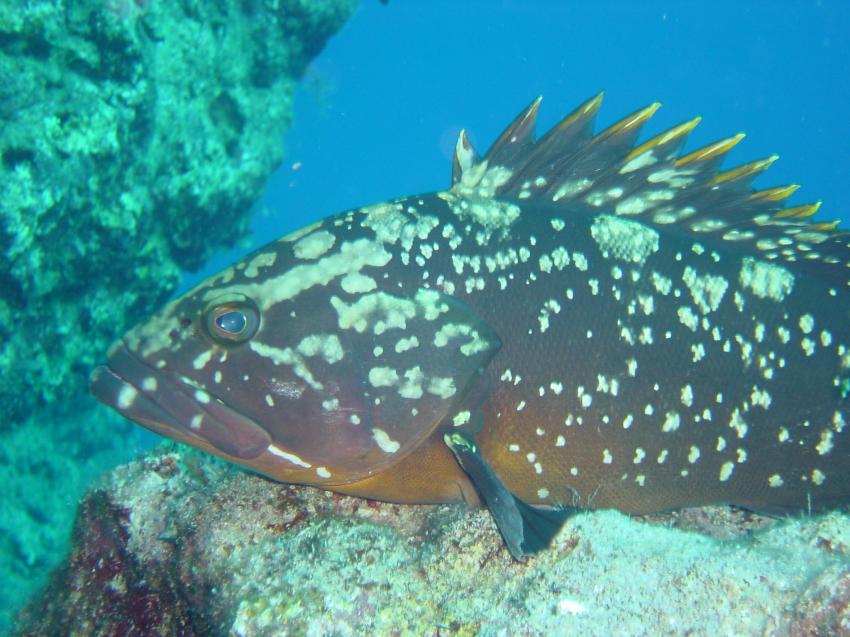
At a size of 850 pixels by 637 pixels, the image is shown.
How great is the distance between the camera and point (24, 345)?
787 cm

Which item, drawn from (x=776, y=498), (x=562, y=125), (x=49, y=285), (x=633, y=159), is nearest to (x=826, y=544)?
(x=776, y=498)

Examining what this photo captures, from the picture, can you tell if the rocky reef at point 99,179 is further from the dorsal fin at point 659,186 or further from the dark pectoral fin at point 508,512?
the dorsal fin at point 659,186

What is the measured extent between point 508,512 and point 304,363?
1.27 metres

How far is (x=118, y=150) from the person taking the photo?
766 cm

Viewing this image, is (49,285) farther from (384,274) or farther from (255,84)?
(384,274)

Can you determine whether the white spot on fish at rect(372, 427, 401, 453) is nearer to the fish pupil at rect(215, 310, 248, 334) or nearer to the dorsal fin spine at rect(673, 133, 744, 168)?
the fish pupil at rect(215, 310, 248, 334)

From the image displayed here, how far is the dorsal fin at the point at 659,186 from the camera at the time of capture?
12.2ft

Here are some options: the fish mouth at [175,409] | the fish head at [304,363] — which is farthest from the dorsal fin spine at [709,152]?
the fish mouth at [175,409]

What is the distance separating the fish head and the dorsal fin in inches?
44.0

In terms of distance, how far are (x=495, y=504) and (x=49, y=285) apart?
284 inches

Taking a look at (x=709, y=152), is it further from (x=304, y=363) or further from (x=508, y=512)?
(x=304, y=363)

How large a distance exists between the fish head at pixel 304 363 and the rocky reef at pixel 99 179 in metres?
2.98

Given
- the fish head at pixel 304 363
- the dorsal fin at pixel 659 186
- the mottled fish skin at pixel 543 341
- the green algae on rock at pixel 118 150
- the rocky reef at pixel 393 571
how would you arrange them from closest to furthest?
the rocky reef at pixel 393 571, the fish head at pixel 304 363, the mottled fish skin at pixel 543 341, the dorsal fin at pixel 659 186, the green algae on rock at pixel 118 150

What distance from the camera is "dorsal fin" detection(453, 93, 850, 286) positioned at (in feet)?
12.2
